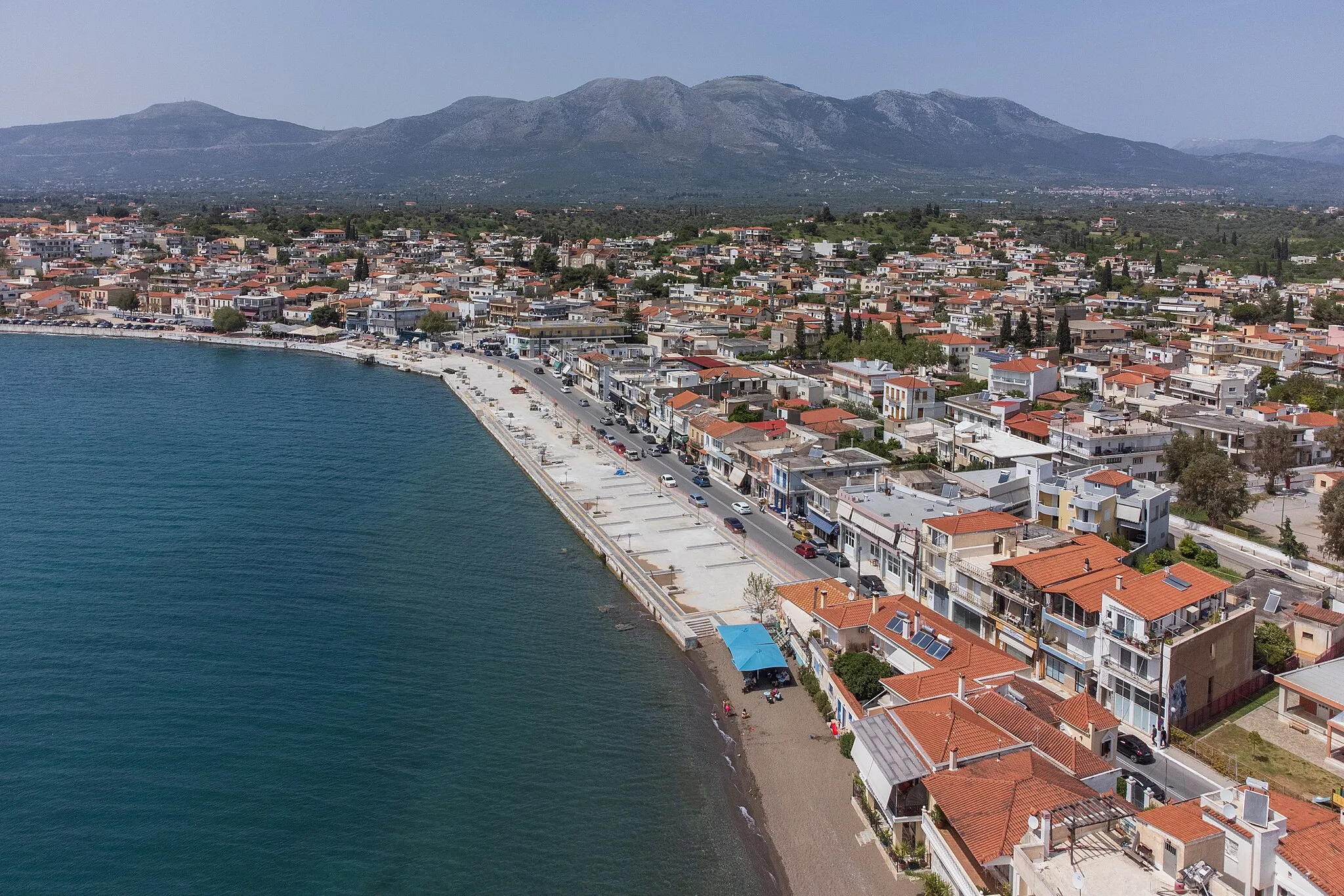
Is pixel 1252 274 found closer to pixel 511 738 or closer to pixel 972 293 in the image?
pixel 972 293

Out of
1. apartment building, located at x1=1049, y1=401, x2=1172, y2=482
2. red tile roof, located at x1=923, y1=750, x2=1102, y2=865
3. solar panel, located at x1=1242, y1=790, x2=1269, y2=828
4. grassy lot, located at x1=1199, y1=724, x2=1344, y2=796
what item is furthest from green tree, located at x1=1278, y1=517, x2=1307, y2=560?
solar panel, located at x1=1242, y1=790, x2=1269, y2=828

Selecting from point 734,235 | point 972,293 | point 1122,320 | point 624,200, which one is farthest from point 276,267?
point 624,200

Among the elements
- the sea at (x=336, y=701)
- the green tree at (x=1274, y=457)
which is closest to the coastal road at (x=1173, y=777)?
the sea at (x=336, y=701)

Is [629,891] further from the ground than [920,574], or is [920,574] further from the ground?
[920,574]

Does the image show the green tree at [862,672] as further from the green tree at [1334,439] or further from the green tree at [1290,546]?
the green tree at [1334,439]

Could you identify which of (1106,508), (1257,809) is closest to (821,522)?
(1106,508)

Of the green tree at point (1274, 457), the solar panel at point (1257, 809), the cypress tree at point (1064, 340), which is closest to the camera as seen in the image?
the solar panel at point (1257, 809)
